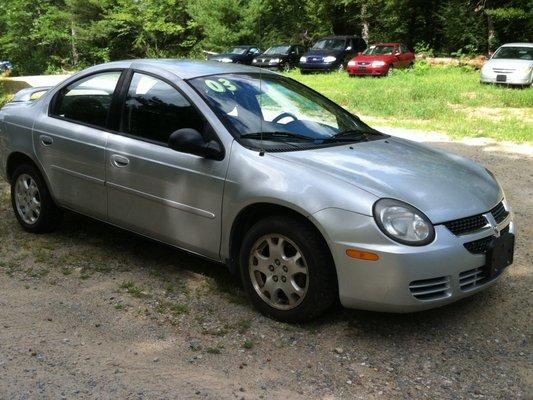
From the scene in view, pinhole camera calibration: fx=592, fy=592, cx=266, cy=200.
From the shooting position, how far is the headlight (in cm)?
314

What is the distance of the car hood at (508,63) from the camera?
1728cm

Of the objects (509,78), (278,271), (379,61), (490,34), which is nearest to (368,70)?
(379,61)

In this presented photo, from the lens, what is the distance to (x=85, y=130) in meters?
4.60

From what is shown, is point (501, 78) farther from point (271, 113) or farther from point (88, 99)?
point (88, 99)

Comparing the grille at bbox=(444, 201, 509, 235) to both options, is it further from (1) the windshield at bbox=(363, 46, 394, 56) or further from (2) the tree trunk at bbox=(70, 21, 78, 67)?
(2) the tree trunk at bbox=(70, 21, 78, 67)

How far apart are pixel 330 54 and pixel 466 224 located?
79.5 feet

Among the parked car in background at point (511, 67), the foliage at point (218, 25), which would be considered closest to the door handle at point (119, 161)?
the parked car in background at point (511, 67)

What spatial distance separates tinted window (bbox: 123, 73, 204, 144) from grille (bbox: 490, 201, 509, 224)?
1911 mm

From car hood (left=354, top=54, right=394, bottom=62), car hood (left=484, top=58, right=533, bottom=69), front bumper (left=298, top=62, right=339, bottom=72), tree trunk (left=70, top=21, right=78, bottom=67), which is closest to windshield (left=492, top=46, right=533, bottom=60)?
car hood (left=484, top=58, right=533, bottom=69)

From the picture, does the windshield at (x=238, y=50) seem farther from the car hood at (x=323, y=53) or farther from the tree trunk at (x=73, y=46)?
the tree trunk at (x=73, y=46)

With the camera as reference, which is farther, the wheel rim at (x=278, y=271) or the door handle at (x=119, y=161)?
the door handle at (x=119, y=161)

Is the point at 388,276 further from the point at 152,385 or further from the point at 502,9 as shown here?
the point at 502,9

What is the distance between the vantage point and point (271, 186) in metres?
3.48

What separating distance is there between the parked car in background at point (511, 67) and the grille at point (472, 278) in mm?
15636
